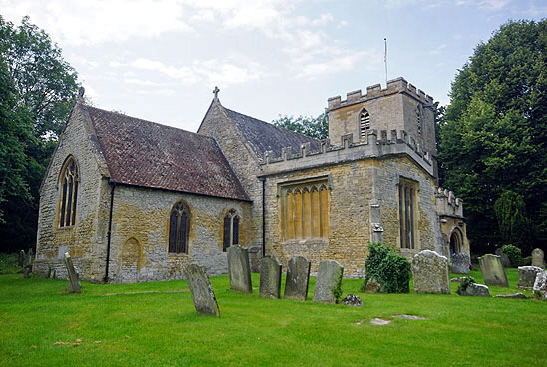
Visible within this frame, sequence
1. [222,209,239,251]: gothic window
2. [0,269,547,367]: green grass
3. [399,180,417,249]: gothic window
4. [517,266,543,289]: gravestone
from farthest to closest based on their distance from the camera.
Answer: [222,209,239,251]: gothic window < [399,180,417,249]: gothic window < [517,266,543,289]: gravestone < [0,269,547,367]: green grass

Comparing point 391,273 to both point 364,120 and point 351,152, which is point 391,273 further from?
point 364,120

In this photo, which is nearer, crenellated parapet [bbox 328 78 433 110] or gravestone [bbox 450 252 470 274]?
gravestone [bbox 450 252 470 274]

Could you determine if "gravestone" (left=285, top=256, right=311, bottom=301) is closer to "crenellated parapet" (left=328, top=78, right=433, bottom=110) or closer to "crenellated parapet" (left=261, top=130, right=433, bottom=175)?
"crenellated parapet" (left=261, top=130, right=433, bottom=175)

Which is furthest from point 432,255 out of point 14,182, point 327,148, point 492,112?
point 492,112

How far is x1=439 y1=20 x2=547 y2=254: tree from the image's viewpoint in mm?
29219

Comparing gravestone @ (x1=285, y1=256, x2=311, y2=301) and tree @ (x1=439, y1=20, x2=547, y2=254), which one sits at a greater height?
tree @ (x1=439, y1=20, x2=547, y2=254)

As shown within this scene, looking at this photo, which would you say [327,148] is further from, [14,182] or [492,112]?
[492,112]

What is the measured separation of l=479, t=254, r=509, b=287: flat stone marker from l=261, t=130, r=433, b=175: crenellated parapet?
5.99 meters

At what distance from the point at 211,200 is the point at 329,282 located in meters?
10.9

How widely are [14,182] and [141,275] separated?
7.31m

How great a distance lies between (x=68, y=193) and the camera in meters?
19.0

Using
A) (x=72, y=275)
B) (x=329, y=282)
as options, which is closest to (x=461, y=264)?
(x=329, y=282)

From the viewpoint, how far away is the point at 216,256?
802 inches

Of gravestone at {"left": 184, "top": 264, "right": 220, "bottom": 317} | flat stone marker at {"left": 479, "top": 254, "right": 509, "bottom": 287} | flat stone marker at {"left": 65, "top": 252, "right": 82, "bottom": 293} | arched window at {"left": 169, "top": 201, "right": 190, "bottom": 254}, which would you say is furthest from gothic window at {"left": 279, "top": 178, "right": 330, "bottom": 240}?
gravestone at {"left": 184, "top": 264, "right": 220, "bottom": 317}
